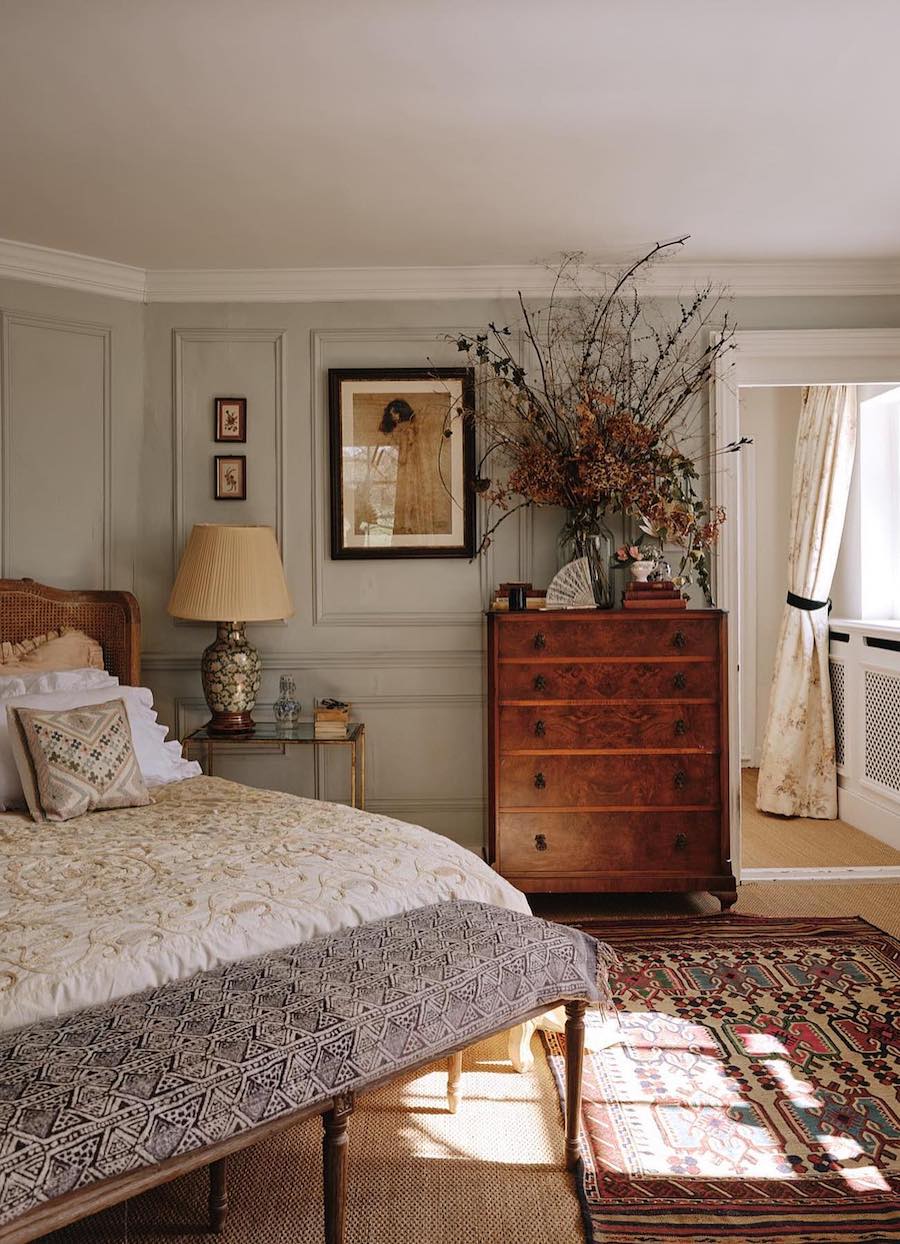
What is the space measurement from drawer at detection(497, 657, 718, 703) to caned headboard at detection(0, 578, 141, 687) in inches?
59.4

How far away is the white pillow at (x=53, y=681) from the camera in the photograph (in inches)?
129

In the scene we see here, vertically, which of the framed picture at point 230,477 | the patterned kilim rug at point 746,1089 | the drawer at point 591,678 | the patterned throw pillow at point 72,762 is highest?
the framed picture at point 230,477

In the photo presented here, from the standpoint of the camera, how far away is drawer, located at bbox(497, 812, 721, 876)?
372 centimetres

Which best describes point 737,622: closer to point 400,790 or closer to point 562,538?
point 562,538

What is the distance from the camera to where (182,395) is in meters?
4.21

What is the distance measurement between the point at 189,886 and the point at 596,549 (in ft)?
7.89

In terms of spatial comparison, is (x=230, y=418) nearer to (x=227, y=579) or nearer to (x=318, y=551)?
(x=318, y=551)

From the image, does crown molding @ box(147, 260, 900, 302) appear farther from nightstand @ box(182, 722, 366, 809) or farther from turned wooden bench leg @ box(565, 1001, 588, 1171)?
turned wooden bench leg @ box(565, 1001, 588, 1171)

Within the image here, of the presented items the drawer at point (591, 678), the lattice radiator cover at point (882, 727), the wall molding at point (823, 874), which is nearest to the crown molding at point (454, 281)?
the drawer at point (591, 678)

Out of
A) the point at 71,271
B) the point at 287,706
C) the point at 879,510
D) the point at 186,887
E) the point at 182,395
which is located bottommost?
the point at 186,887

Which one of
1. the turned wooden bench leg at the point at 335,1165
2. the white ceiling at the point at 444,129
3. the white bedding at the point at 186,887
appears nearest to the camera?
the turned wooden bench leg at the point at 335,1165

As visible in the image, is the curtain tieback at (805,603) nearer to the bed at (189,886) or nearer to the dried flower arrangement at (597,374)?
the dried flower arrangement at (597,374)

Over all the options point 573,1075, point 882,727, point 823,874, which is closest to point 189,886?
point 573,1075

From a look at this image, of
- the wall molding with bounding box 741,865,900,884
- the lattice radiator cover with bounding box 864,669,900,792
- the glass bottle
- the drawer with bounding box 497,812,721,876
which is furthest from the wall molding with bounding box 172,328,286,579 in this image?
the lattice radiator cover with bounding box 864,669,900,792
